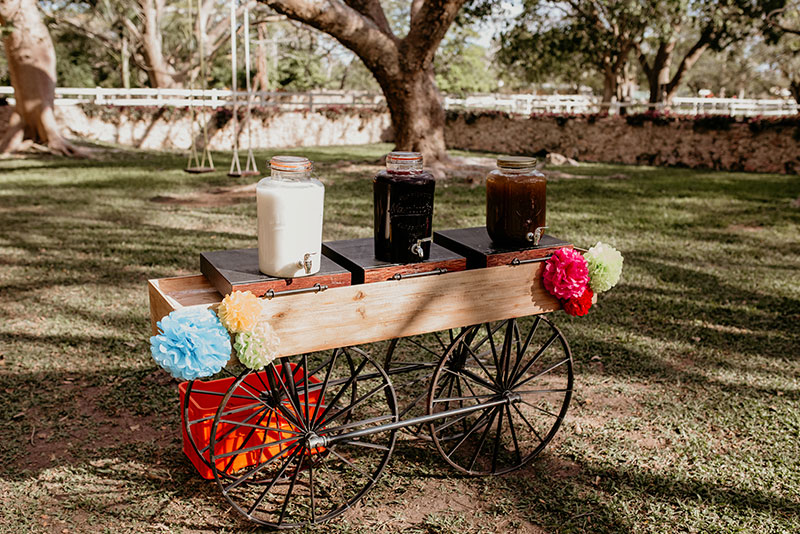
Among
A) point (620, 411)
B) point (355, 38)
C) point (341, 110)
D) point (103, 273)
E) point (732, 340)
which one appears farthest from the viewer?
point (341, 110)

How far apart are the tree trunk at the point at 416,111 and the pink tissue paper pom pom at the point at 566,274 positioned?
29.6 feet

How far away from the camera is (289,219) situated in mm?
1992

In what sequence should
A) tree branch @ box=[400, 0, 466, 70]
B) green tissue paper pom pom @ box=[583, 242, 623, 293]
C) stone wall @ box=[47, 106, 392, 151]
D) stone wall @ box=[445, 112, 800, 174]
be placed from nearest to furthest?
1. green tissue paper pom pom @ box=[583, 242, 623, 293]
2. tree branch @ box=[400, 0, 466, 70]
3. stone wall @ box=[445, 112, 800, 174]
4. stone wall @ box=[47, 106, 392, 151]

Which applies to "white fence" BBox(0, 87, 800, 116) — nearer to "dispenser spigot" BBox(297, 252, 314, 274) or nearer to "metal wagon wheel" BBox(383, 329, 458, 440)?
"metal wagon wheel" BBox(383, 329, 458, 440)

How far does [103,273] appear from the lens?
5.37 m

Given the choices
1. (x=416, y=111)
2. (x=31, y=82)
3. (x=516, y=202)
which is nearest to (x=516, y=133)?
(x=416, y=111)

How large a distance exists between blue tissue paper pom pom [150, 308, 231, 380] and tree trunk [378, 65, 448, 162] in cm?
964

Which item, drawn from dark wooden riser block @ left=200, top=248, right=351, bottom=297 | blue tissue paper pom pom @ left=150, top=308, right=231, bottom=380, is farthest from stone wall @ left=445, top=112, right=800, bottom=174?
blue tissue paper pom pom @ left=150, top=308, right=231, bottom=380

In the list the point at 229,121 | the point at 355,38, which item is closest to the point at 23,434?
the point at 355,38

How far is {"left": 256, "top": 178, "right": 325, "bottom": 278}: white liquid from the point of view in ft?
6.52

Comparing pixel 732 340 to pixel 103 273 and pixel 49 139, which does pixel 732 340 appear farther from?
pixel 49 139

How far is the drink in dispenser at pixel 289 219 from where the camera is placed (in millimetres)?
1988

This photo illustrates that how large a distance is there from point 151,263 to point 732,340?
462cm

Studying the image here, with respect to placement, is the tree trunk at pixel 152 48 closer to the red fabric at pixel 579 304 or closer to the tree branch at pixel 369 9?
the tree branch at pixel 369 9
